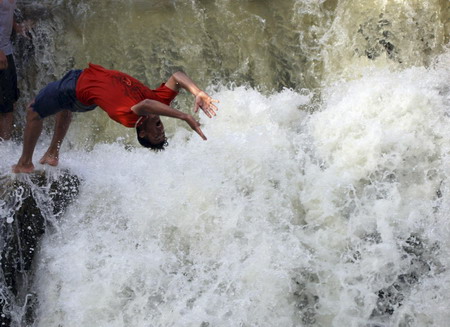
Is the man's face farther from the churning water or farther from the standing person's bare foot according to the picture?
the standing person's bare foot

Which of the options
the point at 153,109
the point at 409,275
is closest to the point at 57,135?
the point at 153,109

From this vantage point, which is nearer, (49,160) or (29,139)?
(29,139)

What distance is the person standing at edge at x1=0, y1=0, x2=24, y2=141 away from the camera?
4809 millimetres

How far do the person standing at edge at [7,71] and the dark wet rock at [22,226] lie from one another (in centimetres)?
117

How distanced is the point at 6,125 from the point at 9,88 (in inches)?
12.9

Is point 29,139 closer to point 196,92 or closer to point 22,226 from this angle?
point 22,226

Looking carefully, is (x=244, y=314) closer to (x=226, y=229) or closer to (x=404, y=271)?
(x=226, y=229)

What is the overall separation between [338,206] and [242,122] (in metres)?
1.17

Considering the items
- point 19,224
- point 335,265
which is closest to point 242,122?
point 335,265

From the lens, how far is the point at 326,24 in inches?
200

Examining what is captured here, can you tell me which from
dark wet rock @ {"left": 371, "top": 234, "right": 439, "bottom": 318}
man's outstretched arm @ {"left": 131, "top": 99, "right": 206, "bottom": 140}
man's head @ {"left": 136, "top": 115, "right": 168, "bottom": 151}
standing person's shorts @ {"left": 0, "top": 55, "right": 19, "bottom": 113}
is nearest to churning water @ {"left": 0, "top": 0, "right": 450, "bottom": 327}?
dark wet rock @ {"left": 371, "top": 234, "right": 439, "bottom": 318}

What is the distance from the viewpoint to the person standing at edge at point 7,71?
4.81 m

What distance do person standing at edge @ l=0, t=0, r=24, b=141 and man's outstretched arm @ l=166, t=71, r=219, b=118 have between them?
1875mm

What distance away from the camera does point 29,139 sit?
13.5ft
